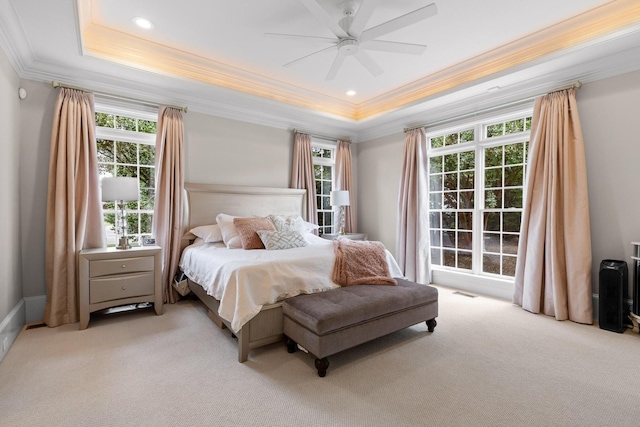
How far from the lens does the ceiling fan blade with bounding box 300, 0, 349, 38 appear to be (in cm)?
214

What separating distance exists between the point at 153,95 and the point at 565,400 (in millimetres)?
4873

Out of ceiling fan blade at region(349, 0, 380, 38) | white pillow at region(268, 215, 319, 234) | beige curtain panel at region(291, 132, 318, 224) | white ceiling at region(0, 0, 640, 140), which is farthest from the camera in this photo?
beige curtain panel at region(291, 132, 318, 224)

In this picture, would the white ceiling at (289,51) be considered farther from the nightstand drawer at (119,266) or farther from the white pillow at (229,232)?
the nightstand drawer at (119,266)

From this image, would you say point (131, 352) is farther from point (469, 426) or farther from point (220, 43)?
point (220, 43)

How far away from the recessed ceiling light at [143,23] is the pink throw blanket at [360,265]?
2.80 meters

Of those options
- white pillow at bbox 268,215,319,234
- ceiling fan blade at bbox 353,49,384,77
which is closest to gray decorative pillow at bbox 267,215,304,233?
white pillow at bbox 268,215,319,234

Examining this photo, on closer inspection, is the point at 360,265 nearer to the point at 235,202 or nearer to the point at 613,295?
the point at 235,202

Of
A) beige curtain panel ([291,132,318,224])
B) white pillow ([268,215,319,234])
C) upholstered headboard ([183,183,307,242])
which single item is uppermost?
beige curtain panel ([291,132,318,224])

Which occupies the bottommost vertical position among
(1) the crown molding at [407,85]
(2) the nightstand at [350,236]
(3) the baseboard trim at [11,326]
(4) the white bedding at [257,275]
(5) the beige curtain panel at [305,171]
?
(3) the baseboard trim at [11,326]

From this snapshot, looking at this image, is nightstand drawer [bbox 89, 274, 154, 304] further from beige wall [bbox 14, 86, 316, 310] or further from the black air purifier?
the black air purifier

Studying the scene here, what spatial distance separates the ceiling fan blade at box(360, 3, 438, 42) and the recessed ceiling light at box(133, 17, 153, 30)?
2.02m

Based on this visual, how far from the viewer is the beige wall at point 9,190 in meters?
2.54

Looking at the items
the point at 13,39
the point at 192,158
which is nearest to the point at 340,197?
the point at 192,158

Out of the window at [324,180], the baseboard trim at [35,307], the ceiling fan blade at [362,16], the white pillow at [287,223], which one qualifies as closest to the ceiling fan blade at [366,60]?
the ceiling fan blade at [362,16]
